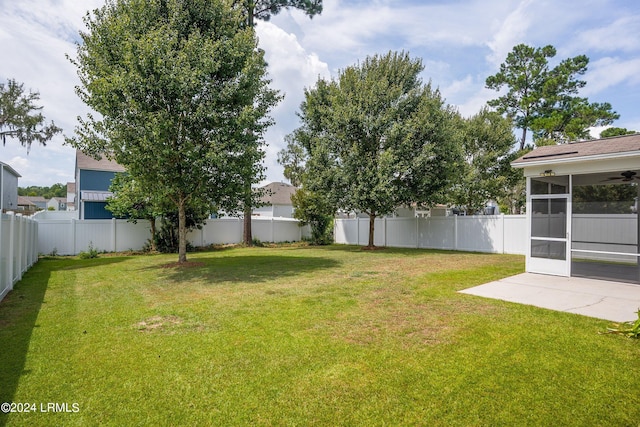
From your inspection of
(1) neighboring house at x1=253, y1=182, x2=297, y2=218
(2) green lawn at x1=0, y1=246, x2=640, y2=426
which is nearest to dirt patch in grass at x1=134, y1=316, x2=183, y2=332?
(2) green lawn at x1=0, y1=246, x2=640, y2=426

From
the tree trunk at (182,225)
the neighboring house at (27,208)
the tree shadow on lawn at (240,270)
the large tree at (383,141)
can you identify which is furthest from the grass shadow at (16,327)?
the neighboring house at (27,208)

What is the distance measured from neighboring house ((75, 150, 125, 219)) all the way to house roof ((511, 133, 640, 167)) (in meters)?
20.7

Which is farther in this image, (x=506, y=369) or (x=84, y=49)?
(x=84, y=49)

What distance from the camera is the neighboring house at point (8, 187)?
10771mm

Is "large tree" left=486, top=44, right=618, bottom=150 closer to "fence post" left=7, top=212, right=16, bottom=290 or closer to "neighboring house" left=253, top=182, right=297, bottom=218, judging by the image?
"neighboring house" left=253, top=182, right=297, bottom=218

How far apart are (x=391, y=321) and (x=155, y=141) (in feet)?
24.3

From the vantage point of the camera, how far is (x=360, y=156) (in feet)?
51.4

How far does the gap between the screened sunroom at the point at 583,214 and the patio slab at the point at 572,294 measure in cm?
64

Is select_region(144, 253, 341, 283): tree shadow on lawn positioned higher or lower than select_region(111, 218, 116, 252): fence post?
lower

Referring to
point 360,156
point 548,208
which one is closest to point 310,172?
point 360,156

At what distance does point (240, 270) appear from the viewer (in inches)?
411

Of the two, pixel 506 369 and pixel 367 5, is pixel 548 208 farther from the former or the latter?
pixel 367 5

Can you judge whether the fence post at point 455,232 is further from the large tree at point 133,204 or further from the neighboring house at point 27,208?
the neighboring house at point 27,208

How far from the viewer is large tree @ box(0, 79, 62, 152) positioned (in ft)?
81.9
